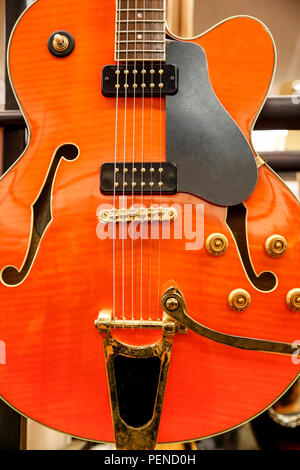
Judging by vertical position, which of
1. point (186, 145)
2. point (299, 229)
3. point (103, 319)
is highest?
point (186, 145)

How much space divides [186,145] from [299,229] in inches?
7.9

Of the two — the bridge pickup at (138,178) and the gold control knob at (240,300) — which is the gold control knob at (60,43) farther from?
the gold control knob at (240,300)

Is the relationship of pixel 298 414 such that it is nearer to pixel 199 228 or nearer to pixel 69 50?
pixel 199 228

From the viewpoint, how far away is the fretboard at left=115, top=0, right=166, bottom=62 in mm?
505

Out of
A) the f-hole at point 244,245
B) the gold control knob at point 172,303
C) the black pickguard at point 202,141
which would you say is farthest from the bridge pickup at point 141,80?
the gold control knob at point 172,303

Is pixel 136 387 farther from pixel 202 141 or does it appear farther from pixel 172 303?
pixel 202 141

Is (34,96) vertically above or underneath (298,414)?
above

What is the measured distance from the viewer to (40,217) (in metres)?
0.50

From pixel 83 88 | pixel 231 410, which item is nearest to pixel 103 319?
pixel 231 410

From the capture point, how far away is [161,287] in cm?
47

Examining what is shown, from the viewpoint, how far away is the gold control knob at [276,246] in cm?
46

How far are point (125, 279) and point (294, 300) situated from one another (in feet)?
0.77

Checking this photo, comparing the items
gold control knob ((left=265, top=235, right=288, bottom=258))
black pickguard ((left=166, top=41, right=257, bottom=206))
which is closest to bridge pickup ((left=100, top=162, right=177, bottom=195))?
black pickguard ((left=166, top=41, right=257, bottom=206))

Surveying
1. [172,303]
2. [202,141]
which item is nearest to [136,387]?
[172,303]
